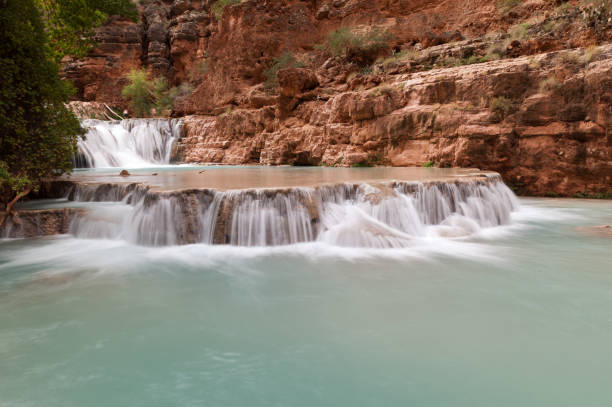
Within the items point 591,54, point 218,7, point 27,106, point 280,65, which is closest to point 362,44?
point 280,65

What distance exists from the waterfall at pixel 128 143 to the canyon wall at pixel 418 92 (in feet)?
2.88

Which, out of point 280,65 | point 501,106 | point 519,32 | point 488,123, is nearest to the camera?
point 501,106

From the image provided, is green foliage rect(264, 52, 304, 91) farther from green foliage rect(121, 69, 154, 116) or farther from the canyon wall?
green foliage rect(121, 69, 154, 116)

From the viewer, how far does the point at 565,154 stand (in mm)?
8922

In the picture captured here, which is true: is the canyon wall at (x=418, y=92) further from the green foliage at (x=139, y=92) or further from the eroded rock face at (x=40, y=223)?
A: the eroded rock face at (x=40, y=223)

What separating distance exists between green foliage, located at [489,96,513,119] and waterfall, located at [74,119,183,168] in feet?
47.8

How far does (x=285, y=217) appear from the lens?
5.38 m

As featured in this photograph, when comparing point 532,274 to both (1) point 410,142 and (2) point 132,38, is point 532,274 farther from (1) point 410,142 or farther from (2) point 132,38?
(2) point 132,38

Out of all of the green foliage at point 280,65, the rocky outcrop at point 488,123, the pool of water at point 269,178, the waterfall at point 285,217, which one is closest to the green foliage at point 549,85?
the rocky outcrop at point 488,123

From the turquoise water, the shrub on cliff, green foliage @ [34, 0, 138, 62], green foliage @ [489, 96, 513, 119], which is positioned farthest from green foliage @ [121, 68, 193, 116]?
the turquoise water

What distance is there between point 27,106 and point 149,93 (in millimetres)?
23852

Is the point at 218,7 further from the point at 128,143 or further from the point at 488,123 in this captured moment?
the point at 488,123

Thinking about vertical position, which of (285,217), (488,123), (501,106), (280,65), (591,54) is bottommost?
Result: (285,217)

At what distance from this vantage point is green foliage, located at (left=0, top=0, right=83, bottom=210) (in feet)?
16.1
